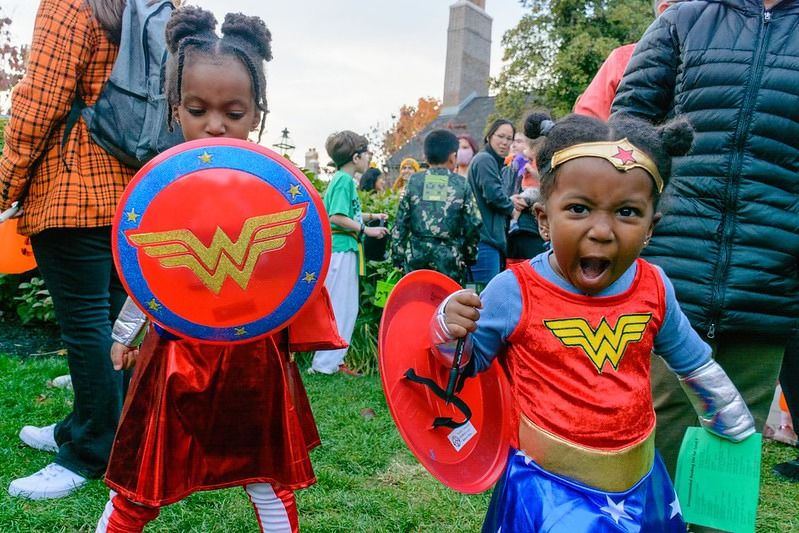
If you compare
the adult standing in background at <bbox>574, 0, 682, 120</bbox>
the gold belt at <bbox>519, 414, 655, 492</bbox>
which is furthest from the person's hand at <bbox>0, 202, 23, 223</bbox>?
the adult standing in background at <bbox>574, 0, 682, 120</bbox>

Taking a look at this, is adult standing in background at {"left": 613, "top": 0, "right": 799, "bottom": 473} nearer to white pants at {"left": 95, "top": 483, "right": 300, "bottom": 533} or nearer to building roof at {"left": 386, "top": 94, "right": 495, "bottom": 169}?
white pants at {"left": 95, "top": 483, "right": 300, "bottom": 533}

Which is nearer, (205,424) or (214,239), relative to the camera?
(214,239)

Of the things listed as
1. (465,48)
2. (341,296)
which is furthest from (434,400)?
(465,48)

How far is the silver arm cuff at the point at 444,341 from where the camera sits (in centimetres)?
172

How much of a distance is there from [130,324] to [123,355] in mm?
102

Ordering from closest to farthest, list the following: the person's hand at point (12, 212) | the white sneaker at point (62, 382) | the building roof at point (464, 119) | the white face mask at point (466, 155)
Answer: the person's hand at point (12, 212) → the white sneaker at point (62, 382) → the white face mask at point (466, 155) → the building roof at point (464, 119)

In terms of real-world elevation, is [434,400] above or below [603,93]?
below

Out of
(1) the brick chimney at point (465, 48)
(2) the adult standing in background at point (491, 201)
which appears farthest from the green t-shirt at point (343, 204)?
(1) the brick chimney at point (465, 48)

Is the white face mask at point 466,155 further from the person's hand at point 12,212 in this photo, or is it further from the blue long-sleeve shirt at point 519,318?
the blue long-sleeve shirt at point 519,318

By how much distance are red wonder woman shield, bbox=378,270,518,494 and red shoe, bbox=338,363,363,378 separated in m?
3.65

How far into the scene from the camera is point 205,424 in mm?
1858

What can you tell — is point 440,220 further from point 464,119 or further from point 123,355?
point 464,119

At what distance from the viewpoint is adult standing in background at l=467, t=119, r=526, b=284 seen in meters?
5.30

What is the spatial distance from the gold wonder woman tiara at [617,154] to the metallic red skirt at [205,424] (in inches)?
39.2
